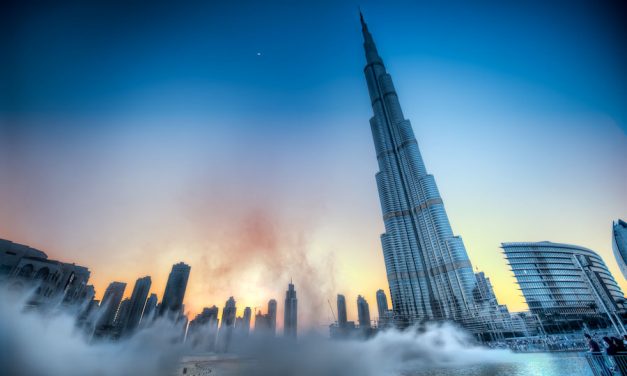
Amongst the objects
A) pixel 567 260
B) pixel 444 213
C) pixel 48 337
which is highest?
pixel 444 213

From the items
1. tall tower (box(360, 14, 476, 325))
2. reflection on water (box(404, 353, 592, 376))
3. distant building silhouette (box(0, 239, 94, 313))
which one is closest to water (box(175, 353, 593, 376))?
reflection on water (box(404, 353, 592, 376))

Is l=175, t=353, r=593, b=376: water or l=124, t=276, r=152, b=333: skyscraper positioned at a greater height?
l=124, t=276, r=152, b=333: skyscraper

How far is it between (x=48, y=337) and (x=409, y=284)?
18556 centimetres

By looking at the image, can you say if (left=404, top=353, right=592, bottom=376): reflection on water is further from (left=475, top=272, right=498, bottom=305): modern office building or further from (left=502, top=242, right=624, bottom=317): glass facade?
(left=502, top=242, right=624, bottom=317): glass facade

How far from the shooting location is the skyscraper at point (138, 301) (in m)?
180

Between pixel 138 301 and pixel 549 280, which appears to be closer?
pixel 549 280

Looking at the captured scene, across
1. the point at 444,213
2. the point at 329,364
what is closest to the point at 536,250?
the point at 444,213

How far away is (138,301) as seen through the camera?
187 metres

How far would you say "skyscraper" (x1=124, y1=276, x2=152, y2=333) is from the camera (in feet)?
591

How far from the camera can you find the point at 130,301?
18912 cm

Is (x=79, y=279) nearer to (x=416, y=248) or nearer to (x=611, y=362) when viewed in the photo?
(x=611, y=362)

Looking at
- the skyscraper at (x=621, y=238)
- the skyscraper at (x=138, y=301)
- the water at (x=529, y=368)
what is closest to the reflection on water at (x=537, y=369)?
the water at (x=529, y=368)

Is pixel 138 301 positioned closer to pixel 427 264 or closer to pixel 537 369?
pixel 427 264

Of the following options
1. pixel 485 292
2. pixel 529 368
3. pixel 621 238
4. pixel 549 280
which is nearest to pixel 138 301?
pixel 529 368
